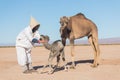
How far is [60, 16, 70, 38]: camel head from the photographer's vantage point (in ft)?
48.4

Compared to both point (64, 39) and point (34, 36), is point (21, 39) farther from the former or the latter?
point (64, 39)

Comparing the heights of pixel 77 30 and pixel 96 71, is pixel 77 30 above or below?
above

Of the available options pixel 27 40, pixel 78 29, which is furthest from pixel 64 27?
pixel 27 40

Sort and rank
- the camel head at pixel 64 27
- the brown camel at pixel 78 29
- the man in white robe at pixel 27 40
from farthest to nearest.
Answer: the brown camel at pixel 78 29 < the camel head at pixel 64 27 < the man in white robe at pixel 27 40

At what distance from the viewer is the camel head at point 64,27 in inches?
581

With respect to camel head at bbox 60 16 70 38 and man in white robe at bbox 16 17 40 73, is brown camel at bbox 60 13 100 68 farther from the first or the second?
man in white robe at bbox 16 17 40 73

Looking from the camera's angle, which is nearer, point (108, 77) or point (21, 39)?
point (108, 77)

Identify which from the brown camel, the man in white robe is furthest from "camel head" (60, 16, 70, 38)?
the man in white robe

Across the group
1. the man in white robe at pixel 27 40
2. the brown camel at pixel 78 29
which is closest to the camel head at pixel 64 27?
the brown camel at pixel 78 29

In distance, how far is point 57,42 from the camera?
14367 millimetres

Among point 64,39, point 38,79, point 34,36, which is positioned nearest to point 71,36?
point 64,39

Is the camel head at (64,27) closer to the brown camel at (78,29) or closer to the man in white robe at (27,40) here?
the brown camel at (78,29)

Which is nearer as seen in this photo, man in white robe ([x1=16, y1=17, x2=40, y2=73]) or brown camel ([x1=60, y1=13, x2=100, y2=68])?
man in white robe ([x1=16, y1=17, x2=40, y2=73])

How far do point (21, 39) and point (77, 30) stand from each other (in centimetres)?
249
